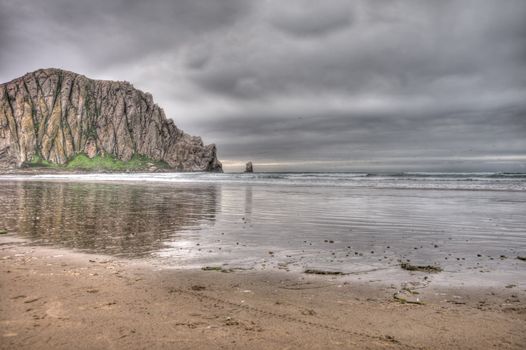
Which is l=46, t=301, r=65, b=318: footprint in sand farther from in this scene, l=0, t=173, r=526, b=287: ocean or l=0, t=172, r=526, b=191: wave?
l=0, t=172, r=526, b=191: wave

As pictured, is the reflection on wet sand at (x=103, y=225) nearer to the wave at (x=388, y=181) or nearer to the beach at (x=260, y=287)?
the beach at (x=260, y=287)

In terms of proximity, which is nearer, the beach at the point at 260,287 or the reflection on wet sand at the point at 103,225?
the beach at the point at 260,287

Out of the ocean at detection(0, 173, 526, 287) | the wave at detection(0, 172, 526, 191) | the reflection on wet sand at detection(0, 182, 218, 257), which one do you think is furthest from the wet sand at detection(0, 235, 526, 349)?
the wave at detection(0, 172, 526, 191)

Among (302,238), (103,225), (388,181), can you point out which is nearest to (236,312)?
(302,238)

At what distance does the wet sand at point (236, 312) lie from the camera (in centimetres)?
518

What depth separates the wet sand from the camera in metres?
5.18

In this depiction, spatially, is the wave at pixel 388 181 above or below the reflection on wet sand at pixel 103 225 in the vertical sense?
above

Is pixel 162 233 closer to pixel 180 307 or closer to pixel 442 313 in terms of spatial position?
pixel 180 307

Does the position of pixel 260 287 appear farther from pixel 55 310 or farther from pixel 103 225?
pixel 103 225

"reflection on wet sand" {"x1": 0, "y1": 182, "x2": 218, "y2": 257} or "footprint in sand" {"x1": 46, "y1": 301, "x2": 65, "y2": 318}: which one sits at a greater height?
"footprint in sand" {"x1": 46, "y1": 301, "x2": 65, "y2": 318}

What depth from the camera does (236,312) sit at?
6.26 metres

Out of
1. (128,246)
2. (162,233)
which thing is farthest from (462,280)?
(162,233)

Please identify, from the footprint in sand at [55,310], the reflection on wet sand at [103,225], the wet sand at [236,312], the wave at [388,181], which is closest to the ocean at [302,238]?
the reflection on wet sand at [103,225]

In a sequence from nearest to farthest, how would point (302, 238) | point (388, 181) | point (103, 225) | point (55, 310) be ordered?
point (55, 310) → point (302, 238) → point (103, 225) → point (388, 181)
